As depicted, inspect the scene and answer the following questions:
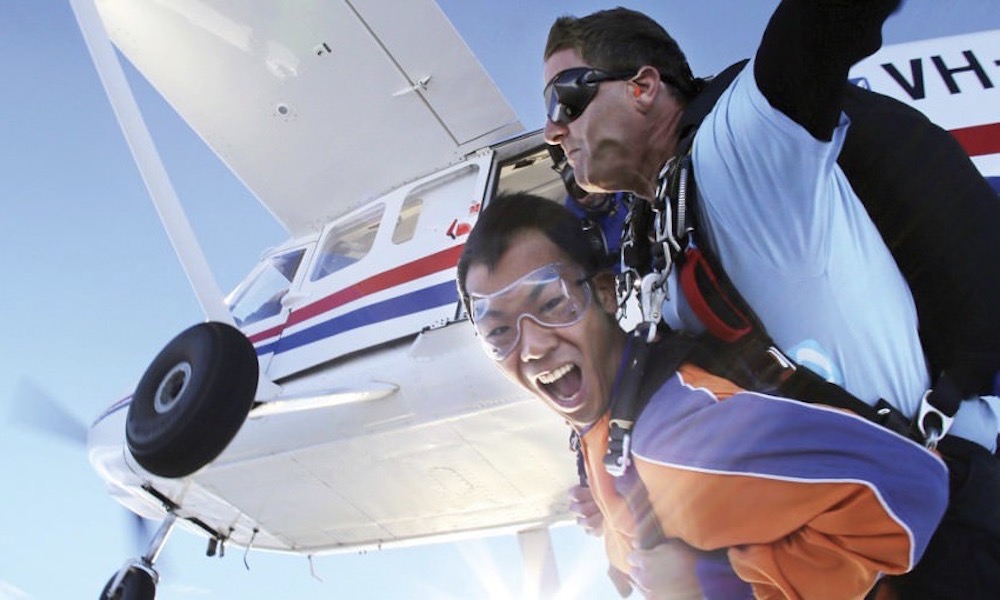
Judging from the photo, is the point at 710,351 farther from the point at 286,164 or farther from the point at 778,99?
the point at 286,164

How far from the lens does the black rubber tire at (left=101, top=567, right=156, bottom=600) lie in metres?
6.13

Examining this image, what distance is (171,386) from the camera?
4.59 meters

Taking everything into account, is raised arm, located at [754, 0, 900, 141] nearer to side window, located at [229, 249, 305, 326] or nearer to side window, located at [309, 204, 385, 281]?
side window, located at [309, 204, 385, 281]

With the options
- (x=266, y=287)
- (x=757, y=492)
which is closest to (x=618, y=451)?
(x=757, y=492)

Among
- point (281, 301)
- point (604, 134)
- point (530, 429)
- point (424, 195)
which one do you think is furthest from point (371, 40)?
point (604, 134)

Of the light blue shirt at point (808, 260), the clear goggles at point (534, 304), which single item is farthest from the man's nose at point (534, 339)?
the light blue shirt at point (808, 260)

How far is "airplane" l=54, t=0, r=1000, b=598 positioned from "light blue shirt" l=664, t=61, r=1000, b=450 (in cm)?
318

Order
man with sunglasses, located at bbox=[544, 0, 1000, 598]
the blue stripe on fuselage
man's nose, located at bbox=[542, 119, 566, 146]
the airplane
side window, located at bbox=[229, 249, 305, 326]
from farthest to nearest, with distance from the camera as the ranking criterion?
1. side window, located at bbox=[229, 249, 305, 326]
2. the blue stripe on fuselage
3. the airplane
4. man's nose, located at bbox=[542, 119, 566, 146]
5. man with sunglasses, located at bbox=[544, 0, 1000, 598]

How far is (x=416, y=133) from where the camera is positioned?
702cm

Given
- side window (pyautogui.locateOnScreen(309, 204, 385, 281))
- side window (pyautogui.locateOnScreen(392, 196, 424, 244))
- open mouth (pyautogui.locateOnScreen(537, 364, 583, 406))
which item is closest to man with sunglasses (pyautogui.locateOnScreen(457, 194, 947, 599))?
open mouth (pyautogui.locateOnScreen(537, 364, 583, 406))

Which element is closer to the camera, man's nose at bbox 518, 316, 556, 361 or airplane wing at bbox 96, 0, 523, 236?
man's nose at bbox 518, 316, 556, 361

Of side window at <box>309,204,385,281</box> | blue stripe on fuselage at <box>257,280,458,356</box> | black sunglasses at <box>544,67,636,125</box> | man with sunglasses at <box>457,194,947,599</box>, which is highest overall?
black sunglasses at <box>544,67,636,125</box>

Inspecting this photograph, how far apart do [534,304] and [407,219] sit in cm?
503

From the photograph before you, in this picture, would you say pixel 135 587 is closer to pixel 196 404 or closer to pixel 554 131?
pixel 196 404
